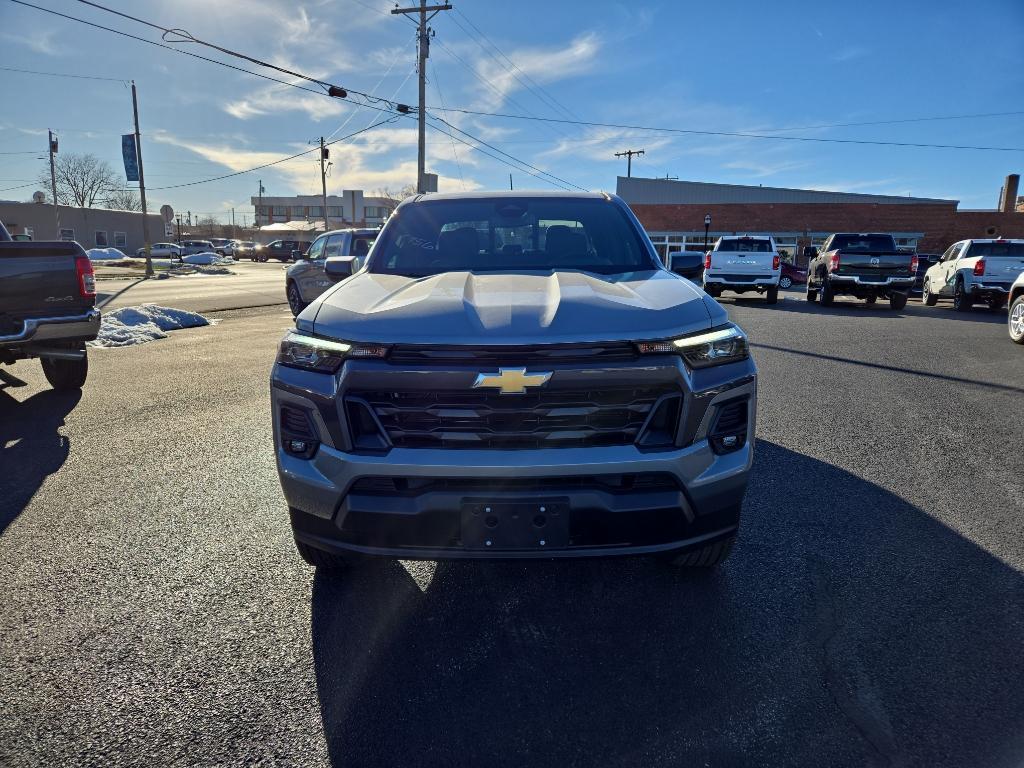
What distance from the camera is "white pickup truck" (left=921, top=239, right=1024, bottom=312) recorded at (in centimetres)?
1498

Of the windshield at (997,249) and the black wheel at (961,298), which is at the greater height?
the windshield at (997,249)

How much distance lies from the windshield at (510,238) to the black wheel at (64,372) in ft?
14.9

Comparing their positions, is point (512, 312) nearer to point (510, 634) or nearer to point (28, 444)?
point (510, 634)

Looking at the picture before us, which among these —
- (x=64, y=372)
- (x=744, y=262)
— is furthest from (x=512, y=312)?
(x=744, y=262)

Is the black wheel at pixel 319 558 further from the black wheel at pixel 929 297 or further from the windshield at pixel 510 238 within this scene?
the black wheel at pixel 929 297

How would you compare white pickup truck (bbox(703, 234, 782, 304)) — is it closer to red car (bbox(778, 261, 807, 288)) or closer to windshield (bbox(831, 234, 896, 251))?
windshield (bbox(831, 234, 896, 251))

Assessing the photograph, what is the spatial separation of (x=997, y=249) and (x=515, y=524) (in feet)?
61.1

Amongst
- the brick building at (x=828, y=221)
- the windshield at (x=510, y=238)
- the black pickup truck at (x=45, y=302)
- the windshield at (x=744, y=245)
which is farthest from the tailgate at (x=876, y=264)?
the brick building at (x=828, y=221)

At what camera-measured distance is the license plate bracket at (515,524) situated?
214cm

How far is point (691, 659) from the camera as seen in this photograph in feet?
7.63

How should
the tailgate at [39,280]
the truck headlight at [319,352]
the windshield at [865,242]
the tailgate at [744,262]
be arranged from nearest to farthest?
the truck headlight at [319,352] → the tailgate at [39,280] → the windshield at [865,242] → the tailgate at [744,262]

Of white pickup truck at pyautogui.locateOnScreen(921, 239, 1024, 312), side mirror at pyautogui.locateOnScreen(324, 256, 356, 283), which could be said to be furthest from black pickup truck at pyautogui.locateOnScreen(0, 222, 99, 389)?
white pickup truck at pyautogui.locateOnScreen(921, 239, 1024, 312)

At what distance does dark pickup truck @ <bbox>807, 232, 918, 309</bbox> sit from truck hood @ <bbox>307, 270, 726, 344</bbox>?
15578mm

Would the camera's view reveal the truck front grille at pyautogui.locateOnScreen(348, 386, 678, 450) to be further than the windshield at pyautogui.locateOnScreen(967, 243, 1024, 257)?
No
